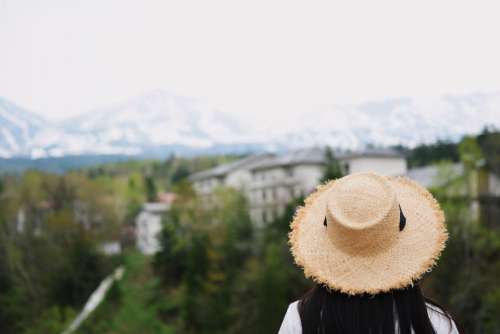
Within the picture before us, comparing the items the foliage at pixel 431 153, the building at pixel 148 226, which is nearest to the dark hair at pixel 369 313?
the foliage at pixel 431 153

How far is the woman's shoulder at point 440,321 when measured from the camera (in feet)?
4.33

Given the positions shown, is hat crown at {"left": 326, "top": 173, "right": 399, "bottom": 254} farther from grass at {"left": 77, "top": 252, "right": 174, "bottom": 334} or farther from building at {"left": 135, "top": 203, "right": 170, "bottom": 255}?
building at {"left": 135, "top": 203, "right": 170, "bottom": 255}

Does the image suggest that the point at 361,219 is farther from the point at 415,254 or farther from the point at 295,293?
the point at 295,293

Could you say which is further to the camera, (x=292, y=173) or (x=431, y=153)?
(x=431, y=153)

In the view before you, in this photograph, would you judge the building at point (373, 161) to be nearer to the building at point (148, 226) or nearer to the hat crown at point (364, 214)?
the building at point (148, 226)

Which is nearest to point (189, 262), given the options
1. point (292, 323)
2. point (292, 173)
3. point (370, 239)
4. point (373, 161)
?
point (292, 173)

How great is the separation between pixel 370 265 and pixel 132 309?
21.1m

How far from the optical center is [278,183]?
86.6ft

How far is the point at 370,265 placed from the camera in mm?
1326

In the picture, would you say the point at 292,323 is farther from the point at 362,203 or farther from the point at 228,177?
the point at 228,177

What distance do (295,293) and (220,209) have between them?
856 centimetres

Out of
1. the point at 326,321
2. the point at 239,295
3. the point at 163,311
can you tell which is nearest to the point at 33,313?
the point at 163,311

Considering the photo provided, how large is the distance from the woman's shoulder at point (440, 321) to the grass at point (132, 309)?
1822 cm

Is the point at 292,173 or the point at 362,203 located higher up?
the point at 362,203
